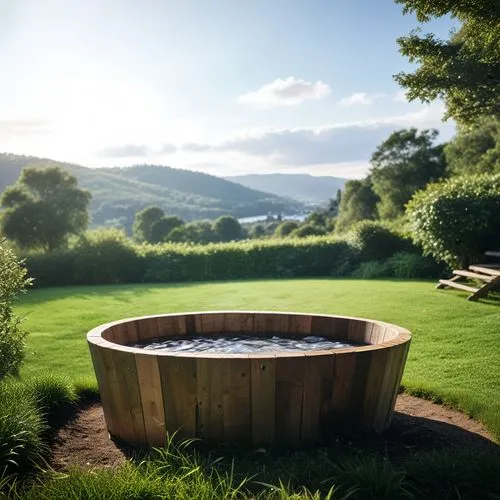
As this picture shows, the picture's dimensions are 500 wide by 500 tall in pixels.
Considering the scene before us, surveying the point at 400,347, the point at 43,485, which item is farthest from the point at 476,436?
the point at 43,485

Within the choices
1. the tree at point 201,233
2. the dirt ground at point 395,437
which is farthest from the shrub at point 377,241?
the tree at point 201,233

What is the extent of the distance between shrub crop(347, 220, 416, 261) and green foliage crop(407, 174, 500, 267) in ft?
17.5

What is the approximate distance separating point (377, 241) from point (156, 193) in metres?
148

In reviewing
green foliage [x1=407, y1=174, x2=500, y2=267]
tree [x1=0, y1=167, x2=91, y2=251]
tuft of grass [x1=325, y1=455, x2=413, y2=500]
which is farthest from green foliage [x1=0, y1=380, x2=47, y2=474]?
tree [x1=0, y1=167, x2=91, y2=251]

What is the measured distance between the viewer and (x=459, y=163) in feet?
116

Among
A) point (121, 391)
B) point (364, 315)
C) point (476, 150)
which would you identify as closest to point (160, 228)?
point (476, 150)

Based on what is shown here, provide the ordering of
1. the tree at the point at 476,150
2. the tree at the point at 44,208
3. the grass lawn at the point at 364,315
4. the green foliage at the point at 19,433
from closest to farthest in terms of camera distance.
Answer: the green foliage at the point at 19,433
the grass lawn at the point at 364,315
the tree at the point at 476,150
the tree at the point at 44,208

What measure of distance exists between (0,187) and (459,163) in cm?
10021

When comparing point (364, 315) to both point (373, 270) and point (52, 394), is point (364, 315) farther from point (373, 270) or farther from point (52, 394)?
point (373, 270)

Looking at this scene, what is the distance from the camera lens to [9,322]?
5.18 meters

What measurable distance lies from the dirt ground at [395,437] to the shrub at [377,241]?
47.7 feet

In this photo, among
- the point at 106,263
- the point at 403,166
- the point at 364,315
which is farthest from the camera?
the point at 403,166

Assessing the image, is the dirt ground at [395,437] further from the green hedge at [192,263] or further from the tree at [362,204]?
the tree at [362,204]

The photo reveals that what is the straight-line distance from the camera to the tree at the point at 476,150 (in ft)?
98.6
